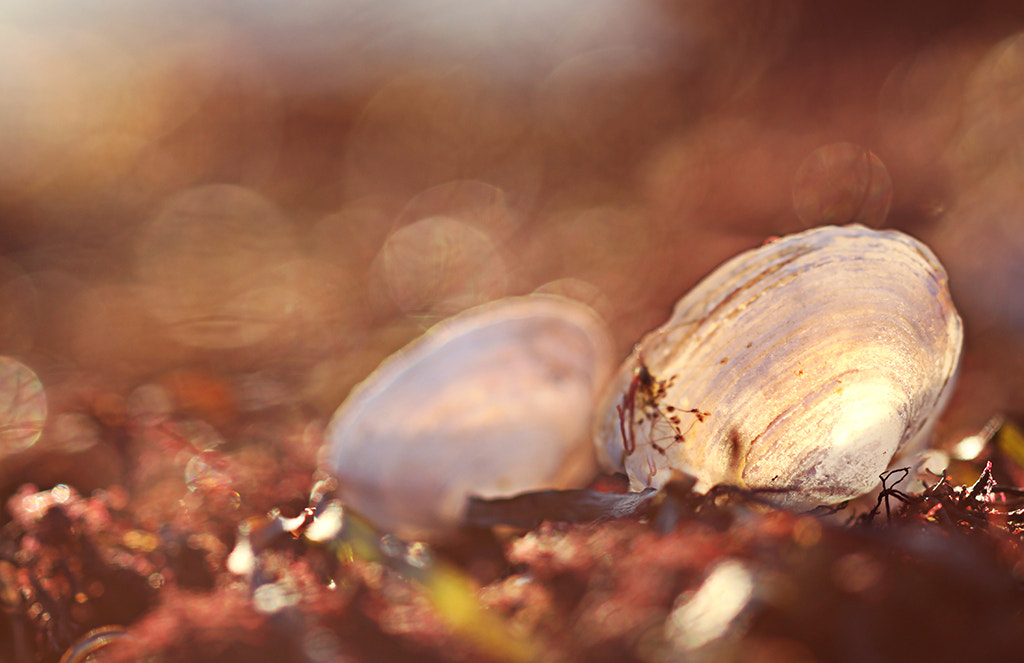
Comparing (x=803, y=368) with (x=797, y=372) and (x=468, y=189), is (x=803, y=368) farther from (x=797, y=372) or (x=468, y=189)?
(x=468, y=189)

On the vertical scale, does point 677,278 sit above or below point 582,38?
below

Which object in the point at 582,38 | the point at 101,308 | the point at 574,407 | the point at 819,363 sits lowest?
the point at 101,308

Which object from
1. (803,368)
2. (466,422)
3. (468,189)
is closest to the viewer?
(803,368)

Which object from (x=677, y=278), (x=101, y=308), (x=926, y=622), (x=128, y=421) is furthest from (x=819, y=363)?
(x=101, y=308)

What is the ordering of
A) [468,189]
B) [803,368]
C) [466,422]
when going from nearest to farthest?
[803,368] → [466,422] → [468,189]

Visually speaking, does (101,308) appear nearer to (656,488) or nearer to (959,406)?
(656,488)

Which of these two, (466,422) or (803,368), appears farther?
(466,422)

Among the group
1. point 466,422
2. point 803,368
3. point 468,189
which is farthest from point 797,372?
point 468,189
